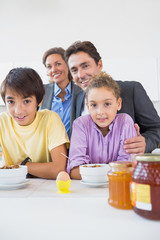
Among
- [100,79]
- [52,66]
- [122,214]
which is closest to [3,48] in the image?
[52,66]

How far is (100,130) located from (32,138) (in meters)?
0.40

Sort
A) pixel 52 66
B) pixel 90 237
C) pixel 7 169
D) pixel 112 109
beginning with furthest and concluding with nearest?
1. pixel 52 66
2. pixel 112 109
3. pixel 7 169
4. pixel 90 237

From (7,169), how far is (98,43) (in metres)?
3.41

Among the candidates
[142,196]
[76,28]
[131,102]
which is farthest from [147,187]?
[76,28]

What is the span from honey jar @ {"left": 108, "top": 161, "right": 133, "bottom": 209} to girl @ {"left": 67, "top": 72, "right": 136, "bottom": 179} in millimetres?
594

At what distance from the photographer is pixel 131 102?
1.74 m

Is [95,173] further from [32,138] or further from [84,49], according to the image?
[84,49]

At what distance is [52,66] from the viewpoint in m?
2.47

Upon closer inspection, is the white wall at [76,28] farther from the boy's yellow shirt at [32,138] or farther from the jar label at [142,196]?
the jar label at [142,196]

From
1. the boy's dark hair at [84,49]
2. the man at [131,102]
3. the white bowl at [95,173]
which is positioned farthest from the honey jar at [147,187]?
the boy's dark hair at [84,49]

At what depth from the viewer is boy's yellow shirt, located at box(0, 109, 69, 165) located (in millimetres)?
1404

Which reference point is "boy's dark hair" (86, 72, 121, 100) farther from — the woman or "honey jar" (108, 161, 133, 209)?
the woman

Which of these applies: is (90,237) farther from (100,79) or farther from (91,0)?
(91,0)

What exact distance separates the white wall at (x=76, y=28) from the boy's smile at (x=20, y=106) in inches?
90.0
